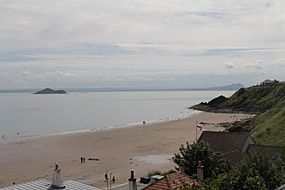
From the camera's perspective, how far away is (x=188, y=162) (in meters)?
26.2

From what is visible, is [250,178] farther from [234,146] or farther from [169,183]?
[234,146]

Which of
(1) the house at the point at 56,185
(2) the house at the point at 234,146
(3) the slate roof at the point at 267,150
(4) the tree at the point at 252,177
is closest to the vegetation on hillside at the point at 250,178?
(4) the tree at the point at 252,177

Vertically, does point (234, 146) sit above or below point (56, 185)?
below

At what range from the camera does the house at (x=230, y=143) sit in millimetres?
34219

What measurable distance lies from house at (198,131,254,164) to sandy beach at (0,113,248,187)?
786 cm

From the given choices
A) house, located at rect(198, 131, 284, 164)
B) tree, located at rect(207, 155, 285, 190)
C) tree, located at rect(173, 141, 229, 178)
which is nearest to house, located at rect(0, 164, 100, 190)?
tree, located at rect(207, 155, 285, 190)

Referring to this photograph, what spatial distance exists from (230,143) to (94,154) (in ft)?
79.1

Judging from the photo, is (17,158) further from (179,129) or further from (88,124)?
(88,124)

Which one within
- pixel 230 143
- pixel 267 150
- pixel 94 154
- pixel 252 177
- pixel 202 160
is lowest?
pixel 94 154

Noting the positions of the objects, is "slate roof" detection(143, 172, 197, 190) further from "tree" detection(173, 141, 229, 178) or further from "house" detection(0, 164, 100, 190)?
"tree" detection(173, 141, 229, 178)

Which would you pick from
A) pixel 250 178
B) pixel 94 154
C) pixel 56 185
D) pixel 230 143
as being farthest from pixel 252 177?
pixel 94 154

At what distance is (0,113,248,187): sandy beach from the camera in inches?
1703

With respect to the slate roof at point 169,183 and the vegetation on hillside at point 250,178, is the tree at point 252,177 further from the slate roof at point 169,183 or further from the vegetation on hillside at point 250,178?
the slate roof at point 169,183

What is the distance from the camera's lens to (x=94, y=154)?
55406 millimetres
